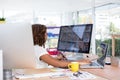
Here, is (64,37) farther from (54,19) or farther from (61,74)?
(54,19)

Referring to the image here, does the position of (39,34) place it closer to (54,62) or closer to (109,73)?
(54,62)

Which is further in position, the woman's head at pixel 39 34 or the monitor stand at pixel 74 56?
the monitor stand at pixel 74 56

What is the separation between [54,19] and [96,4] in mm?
2222

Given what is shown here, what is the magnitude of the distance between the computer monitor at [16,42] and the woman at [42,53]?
430 millimetres

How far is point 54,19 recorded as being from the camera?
7879 millimetres

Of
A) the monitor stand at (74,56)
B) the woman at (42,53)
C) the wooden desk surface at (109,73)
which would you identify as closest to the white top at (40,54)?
the woman at (42,53)

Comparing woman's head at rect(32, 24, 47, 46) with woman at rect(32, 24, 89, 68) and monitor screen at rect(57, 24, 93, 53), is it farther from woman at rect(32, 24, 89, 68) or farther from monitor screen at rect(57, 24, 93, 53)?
monitor screen at rect(57, 24, 93, 53)

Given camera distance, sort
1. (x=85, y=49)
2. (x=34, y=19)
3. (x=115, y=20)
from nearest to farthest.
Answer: (x=85, y=49), (x=115, y=20), (x=34, y=19)

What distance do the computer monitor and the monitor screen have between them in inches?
32.2

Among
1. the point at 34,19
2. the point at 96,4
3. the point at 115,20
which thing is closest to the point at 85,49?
the point at 115,20

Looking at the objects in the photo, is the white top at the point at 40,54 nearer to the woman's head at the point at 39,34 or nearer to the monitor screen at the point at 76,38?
the woman's head at the point at 39,34

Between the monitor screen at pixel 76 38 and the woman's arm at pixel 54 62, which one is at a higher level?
the monitor screen at pixel 76 38

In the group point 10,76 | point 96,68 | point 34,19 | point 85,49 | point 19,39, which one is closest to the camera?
point 19,39

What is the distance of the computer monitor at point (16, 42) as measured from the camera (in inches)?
63.5
